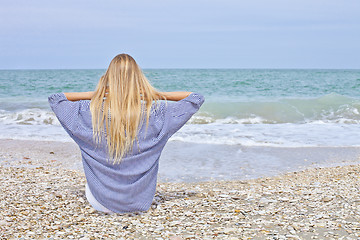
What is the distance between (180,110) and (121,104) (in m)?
0.50

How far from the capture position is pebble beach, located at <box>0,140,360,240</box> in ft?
10.3

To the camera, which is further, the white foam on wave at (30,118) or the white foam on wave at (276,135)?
the white foam on wave at (30,118)

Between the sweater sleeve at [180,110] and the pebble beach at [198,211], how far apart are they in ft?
2.65

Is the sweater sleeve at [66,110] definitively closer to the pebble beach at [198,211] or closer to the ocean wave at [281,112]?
the pebble beach at [198,211]

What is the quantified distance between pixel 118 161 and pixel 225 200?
1202 mm

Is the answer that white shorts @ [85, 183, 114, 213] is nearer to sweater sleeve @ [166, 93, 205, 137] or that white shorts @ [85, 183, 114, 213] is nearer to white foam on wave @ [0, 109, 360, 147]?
sweater sleeve @ [166, 93, 205, 137]

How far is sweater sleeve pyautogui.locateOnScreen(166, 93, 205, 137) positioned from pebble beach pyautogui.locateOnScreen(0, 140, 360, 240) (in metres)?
0.81

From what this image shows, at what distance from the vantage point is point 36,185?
464 cm

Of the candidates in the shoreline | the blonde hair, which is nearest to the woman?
the blonde hair

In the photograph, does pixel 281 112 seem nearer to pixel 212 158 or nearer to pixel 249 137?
pixel 249 137

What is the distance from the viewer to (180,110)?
11.4 feet

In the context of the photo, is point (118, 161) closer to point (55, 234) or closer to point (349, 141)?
point (55, 234)

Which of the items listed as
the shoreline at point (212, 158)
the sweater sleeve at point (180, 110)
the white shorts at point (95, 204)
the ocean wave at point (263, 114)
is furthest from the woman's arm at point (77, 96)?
the ocean wave at point (263, 114)

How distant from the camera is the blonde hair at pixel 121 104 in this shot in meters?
3.29
